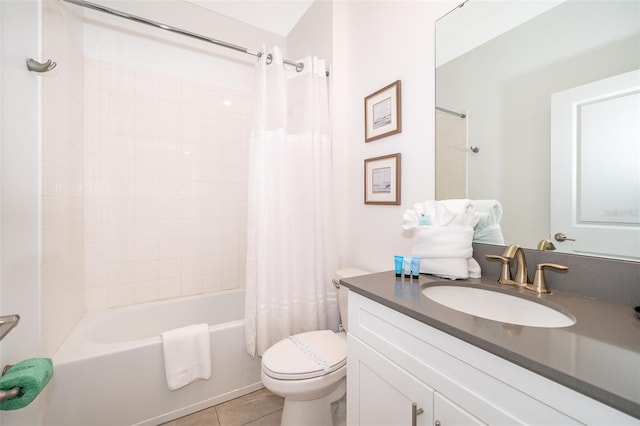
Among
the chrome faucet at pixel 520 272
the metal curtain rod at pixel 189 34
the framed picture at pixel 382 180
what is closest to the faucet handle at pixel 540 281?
the chrome faucet at pixel 520 272

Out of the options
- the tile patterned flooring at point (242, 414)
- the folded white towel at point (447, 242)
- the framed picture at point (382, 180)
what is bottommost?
the tile patterned flooring at point (242, 414)

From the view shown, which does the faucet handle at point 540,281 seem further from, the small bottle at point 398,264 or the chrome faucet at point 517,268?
the small bottle at point 398,264

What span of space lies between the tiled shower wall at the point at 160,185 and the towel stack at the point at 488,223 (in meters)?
1.82

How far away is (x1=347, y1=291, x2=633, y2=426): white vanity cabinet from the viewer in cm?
51

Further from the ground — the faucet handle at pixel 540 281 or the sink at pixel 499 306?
the faucet handle at pixel 540 281

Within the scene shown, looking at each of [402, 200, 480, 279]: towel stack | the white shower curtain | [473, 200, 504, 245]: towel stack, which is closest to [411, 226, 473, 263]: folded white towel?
[402, 200, 480, 279]: towel stack

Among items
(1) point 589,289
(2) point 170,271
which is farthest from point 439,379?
(2) point 170,271

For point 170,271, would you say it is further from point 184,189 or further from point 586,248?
point 586,248

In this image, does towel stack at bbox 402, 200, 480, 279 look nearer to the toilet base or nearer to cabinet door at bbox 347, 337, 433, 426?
cabinet door at bbox 347, 337, 433, 426

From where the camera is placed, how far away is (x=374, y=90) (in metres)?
1.69

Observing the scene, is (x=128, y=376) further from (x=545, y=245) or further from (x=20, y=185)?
(x=545, y=245)

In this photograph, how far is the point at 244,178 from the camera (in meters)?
2.38

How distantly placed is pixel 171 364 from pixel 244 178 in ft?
4.81

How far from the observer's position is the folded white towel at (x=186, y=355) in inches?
56.2
